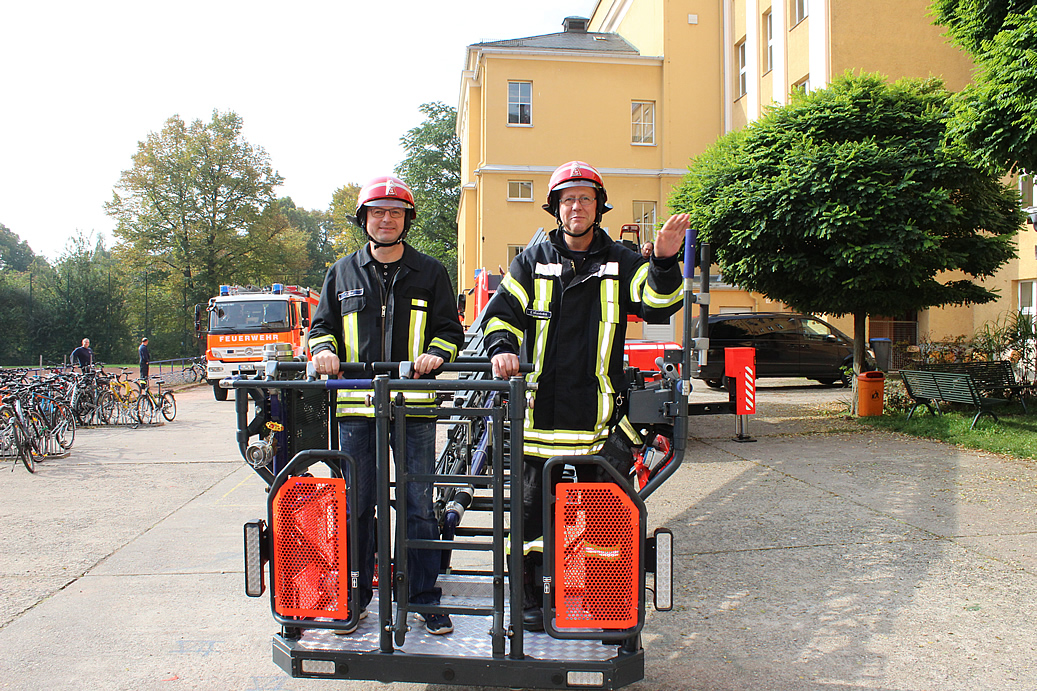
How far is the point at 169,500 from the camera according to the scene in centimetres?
727

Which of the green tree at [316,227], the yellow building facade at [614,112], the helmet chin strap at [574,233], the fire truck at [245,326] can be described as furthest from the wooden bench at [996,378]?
the green tree at [316,227]

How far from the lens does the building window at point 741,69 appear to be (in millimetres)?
26062

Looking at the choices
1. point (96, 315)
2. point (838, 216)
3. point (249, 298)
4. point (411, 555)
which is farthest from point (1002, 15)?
point (96, 315)

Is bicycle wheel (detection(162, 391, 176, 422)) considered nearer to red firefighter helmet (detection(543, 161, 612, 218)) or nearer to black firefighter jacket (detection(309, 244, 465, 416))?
black firefighter jacket (detection(309, 244, 465, 416))

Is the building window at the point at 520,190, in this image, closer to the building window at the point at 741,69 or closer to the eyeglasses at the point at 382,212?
the building window at the point at 741,69

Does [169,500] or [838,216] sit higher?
[838,216]

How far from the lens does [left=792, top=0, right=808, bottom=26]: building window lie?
70.4 ft

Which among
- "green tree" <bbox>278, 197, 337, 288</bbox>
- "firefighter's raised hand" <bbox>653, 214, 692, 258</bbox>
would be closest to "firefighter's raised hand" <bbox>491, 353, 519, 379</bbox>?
"firefighter's raised hand" <bbox>653, 214, 692, 258</bbox>

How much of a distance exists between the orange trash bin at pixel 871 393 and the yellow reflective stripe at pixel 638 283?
9.64 metres

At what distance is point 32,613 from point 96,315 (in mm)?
37096

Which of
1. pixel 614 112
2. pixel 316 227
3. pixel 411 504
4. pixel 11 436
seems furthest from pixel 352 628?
pixel 316 227

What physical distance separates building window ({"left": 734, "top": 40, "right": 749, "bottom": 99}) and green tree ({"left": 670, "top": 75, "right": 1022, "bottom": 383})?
49.0 feet

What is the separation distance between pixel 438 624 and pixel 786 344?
16042 millimetres

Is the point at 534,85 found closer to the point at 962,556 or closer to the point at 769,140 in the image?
the point at 769,140
